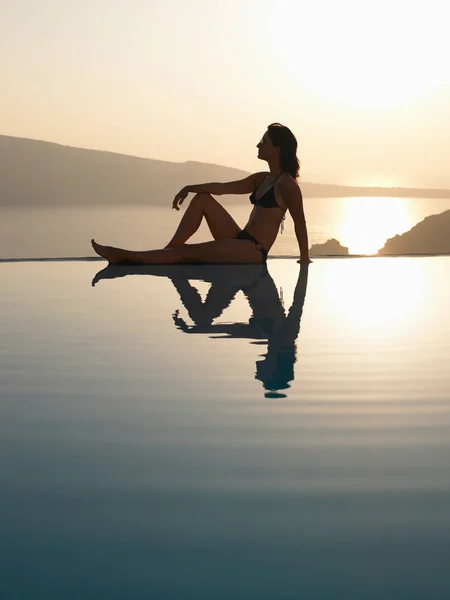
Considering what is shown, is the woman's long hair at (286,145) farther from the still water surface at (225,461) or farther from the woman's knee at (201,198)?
the still water surface at (225,461)

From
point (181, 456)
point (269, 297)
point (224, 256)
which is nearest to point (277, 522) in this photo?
point (181, 456)

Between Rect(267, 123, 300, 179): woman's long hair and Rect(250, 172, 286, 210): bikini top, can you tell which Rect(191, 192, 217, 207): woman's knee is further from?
Rect(267, 123, 300, 179): woman's long hair

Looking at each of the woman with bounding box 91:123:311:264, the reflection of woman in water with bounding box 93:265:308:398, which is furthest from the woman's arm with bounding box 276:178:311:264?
the reflection of woman in water with bounding box 93:265:308:398

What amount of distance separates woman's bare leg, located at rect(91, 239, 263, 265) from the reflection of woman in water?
0.30 feet

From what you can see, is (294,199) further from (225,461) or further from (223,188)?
(225,461)

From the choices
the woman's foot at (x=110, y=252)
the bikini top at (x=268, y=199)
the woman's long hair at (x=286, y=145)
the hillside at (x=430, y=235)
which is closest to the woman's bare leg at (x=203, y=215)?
the bikini top at (x=268, y=199)

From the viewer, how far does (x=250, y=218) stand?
7785 millimetres

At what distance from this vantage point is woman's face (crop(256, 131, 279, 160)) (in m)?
7.58

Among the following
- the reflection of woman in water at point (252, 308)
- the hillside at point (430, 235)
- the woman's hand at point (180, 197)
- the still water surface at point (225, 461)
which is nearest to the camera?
the still water surface at point (225, 461)

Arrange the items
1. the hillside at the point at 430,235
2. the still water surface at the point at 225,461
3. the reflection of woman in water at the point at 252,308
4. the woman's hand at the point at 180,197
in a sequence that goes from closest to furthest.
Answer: the still water surface at the point at 225,461 → the reflection of woman in water at the point at 252,308 → the woman's hand at the point at 180,197 → the hillside at the point at 430,235

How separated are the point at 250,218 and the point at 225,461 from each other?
6.12 metres

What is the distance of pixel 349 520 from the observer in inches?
56.5

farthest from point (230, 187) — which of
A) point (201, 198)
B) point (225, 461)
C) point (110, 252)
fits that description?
point (225, 461)

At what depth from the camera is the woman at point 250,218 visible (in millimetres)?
7559
